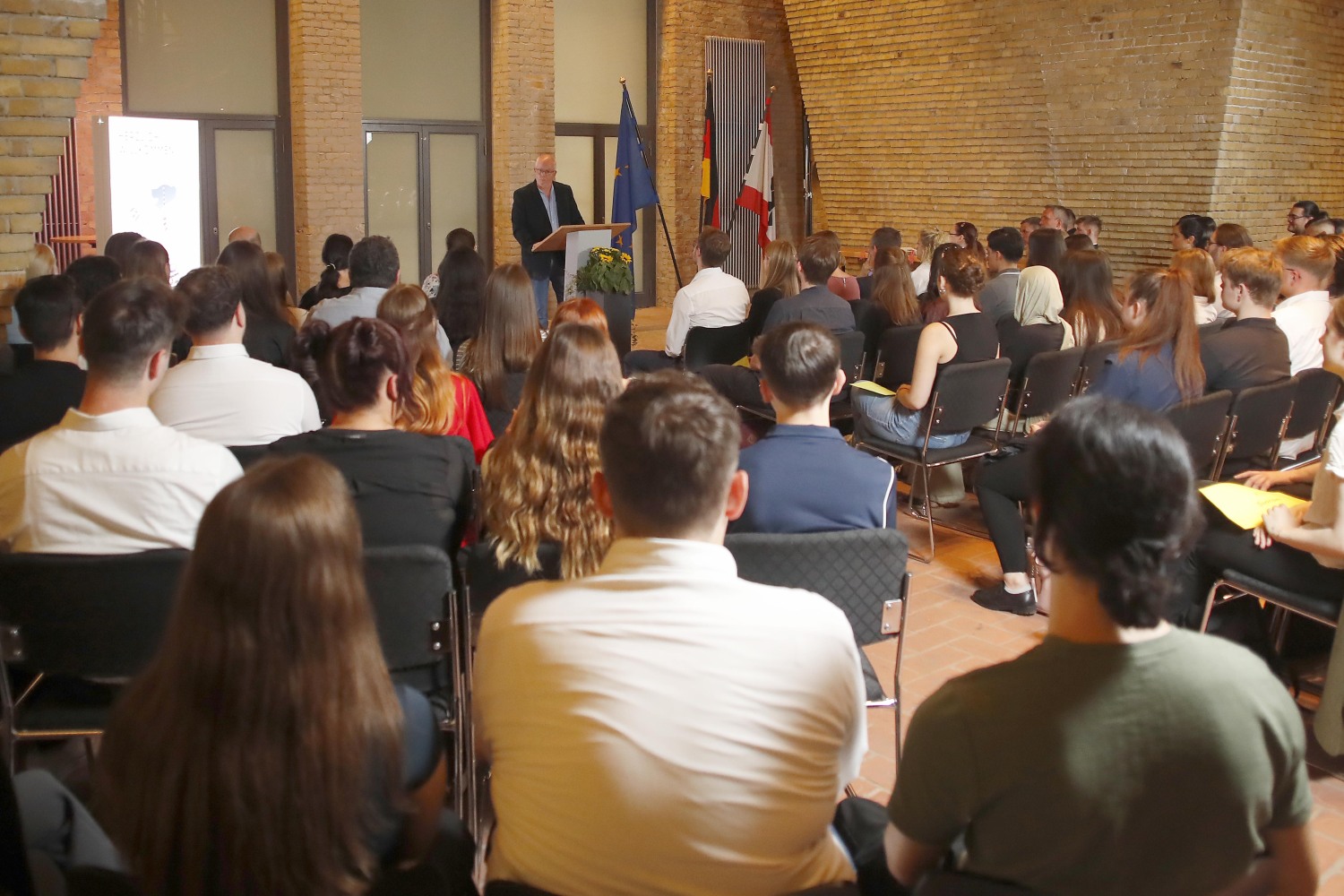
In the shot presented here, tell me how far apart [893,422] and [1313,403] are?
5.69 ft

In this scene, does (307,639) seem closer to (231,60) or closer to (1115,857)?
(1115,857)

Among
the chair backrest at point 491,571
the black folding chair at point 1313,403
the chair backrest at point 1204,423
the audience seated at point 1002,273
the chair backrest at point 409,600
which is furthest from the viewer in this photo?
the audience seated at point 1002,273

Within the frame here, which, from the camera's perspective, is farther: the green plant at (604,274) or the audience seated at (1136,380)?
the green plant at (604,274)

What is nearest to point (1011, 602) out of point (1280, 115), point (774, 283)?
point (774, 283)

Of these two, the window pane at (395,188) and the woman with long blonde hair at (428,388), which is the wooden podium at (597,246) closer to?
the woman with long blonde hair at (428,388)

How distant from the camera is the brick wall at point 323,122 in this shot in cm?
1140

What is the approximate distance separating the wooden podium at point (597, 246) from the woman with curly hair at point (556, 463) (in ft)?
16.6

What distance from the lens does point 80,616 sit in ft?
8.43

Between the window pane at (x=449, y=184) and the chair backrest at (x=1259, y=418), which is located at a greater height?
the window pane at (x=449, y=184)

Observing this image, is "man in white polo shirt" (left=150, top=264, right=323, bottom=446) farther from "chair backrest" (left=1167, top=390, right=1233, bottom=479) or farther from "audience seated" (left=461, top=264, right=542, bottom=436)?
"chair backrest" (left=1167, top=390, right=1233, bottom=479)

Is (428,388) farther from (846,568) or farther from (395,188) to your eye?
(395,188)

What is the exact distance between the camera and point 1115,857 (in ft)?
5.03

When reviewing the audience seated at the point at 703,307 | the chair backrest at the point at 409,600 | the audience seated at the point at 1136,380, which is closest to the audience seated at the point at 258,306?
the audience seated at the point at 703,307

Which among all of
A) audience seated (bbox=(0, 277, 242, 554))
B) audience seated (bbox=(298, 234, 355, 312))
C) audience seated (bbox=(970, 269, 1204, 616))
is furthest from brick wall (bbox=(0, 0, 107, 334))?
audience seated (bbox=(970, 269, 1204, 616))
